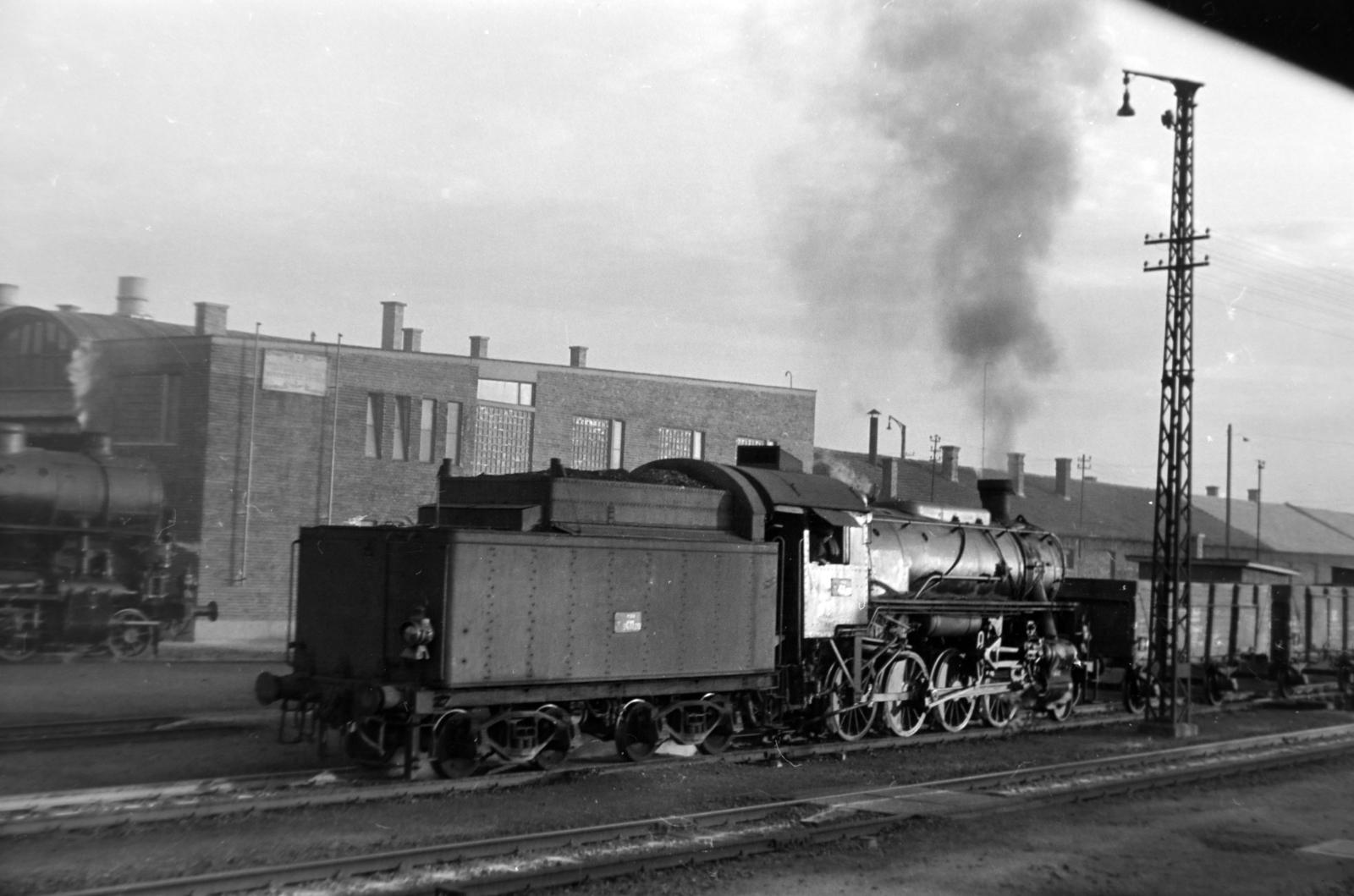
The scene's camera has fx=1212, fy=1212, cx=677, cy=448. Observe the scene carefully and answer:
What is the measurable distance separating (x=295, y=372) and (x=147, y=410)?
3.25 meters

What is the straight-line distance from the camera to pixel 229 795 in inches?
358

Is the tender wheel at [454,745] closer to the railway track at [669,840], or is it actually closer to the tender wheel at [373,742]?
the tender wheel at [373,742]

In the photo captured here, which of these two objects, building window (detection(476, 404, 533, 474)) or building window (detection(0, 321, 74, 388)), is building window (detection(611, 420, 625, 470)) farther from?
building window (detection(0, 321, 74, 388))

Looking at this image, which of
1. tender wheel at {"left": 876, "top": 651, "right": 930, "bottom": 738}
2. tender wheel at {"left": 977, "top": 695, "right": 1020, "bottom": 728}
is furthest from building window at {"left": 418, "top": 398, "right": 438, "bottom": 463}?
tender wheel at {"left": 876, "top": 651, "right": 930, "bottom": 738}

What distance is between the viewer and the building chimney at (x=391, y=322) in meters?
33.0

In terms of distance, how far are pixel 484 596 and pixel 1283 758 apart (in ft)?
30.9

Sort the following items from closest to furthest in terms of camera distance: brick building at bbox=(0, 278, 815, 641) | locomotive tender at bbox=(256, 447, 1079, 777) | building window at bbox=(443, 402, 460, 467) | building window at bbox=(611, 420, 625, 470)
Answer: locomotive tender at bbox=(256, 447, 1079, 777) → brick building at bbox=(0, 278, 815, 641) → building window at bbox=(443, 402, 460, 467) → building window at bbox=(611, 420, 625, 470)

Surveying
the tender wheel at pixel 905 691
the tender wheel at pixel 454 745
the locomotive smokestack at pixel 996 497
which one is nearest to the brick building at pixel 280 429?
the locomotive smokestack at pixel 996 497

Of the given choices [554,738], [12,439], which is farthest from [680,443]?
[554,738]

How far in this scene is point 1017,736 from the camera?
1526cm

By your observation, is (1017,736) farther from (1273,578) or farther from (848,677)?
(1273,578)

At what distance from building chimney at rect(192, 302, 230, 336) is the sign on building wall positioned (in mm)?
3397

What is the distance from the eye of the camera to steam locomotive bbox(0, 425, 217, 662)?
737 inches

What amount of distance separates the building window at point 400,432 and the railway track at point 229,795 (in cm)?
1806
